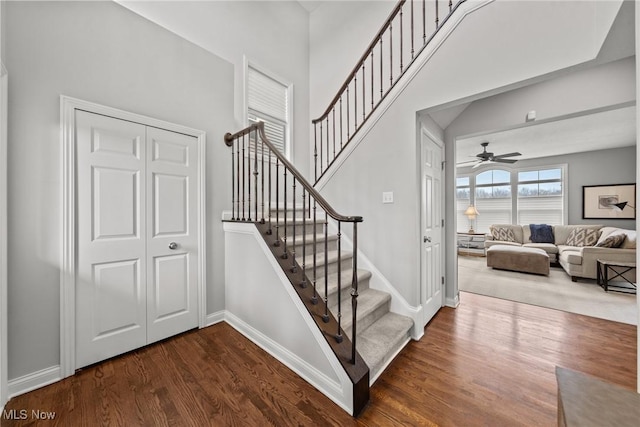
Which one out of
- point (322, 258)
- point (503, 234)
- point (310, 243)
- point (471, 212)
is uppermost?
point (471, 212)

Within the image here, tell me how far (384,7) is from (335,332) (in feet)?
13.8

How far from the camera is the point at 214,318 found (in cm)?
256

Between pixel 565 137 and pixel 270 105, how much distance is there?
19.6 ft

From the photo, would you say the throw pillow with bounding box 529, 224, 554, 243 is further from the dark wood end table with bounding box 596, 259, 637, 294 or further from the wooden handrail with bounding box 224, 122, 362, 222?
the wooden handrail with bounding box 224, 122, 362, 222

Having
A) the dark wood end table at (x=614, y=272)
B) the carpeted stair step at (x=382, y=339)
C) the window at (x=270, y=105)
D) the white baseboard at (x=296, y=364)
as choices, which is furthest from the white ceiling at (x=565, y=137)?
the white baseboard at (x=296, y=364)

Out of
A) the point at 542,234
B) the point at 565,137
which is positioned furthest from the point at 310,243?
the point at 542,234

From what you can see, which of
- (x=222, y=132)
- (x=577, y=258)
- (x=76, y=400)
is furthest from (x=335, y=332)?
(x=577, y=258)

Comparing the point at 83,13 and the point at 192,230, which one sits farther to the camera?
the point at 192,230

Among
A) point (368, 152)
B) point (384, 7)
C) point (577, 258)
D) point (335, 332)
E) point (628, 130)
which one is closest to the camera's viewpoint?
point (335, 332)

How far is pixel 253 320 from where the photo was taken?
7.33 feet

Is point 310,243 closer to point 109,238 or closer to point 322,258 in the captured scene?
point 322,258

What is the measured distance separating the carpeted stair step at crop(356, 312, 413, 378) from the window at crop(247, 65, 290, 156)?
265cm

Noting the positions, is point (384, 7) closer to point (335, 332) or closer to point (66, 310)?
point (335, 332)

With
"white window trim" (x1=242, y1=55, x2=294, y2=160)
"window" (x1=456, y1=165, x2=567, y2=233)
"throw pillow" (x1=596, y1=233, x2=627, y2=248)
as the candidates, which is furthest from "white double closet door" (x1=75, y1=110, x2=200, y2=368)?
"window" (x1=456, y1=165, x2=567, y2=233)
